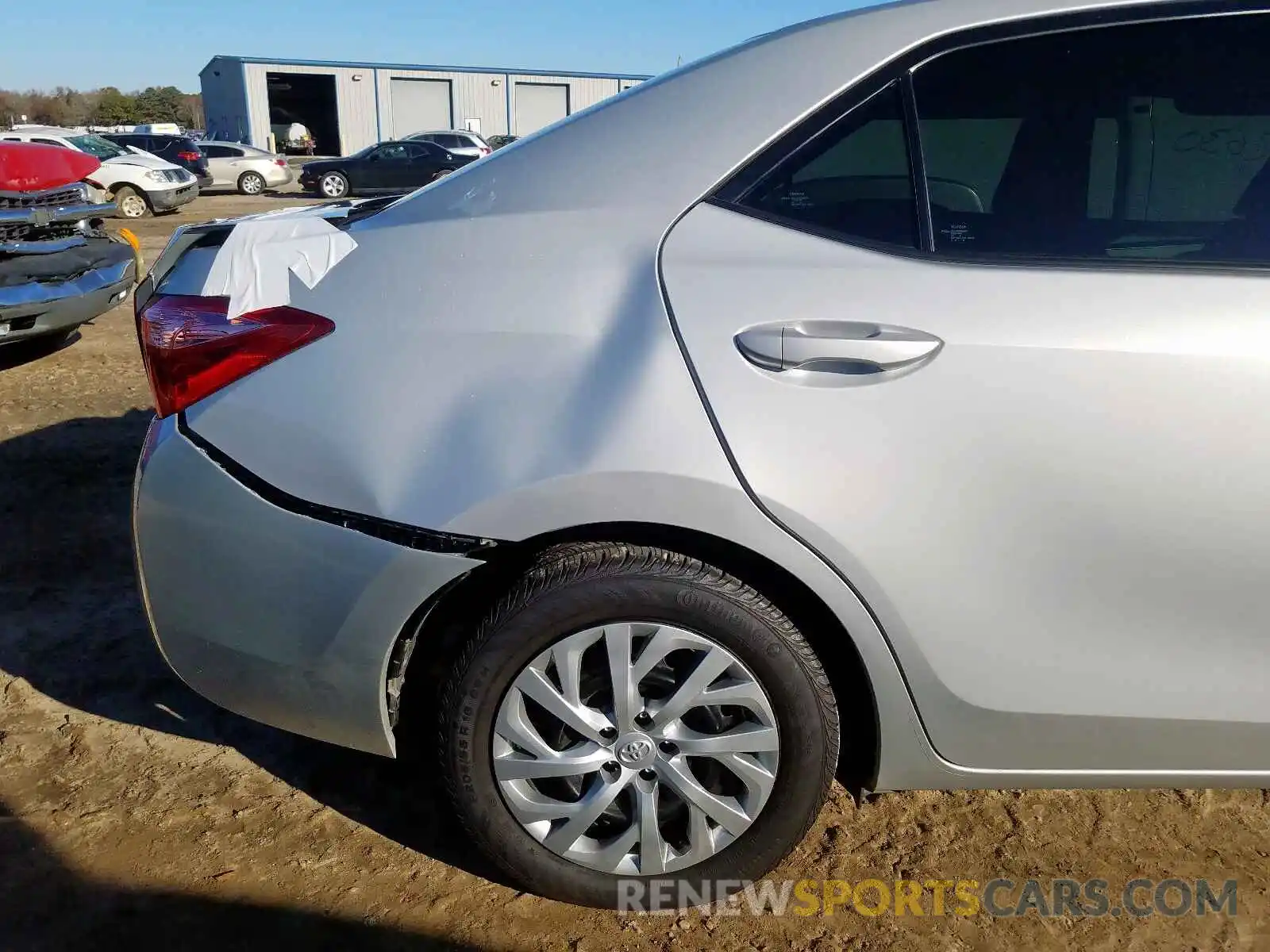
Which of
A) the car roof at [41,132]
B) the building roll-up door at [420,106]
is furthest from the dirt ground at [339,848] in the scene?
the building roll-up door at [420,106]

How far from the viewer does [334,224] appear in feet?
6.93

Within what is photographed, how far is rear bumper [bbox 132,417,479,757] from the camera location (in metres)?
1.88

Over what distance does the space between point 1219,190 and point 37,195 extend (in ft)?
20.5

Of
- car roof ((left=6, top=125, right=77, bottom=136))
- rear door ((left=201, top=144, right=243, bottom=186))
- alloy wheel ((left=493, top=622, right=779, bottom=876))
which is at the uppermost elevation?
car roof ((left=6, top=125, right=77, bottom=136))

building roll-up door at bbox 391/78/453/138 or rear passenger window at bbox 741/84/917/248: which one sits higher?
building roll-up door at bbox 391/78/453/138

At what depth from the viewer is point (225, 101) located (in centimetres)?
4978

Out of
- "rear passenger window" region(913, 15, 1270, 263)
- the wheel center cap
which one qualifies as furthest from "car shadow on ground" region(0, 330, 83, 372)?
"rear passenger window" region(913, 15, 1270, 263)

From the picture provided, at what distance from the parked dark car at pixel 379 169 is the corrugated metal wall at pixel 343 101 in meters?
24.8

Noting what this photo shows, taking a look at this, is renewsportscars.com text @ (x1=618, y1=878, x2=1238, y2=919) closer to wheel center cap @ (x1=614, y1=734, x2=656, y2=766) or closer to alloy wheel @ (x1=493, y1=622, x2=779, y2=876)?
alloy wheel @ (x1=493, y1=622, x2=779, y2=876)

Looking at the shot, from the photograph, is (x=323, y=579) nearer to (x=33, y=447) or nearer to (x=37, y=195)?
(x=33, y=447)

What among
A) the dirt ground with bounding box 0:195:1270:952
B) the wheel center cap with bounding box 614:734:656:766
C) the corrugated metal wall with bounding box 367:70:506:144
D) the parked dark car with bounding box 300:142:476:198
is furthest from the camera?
the corrugated metal wall with bounding box 367:70:506:144

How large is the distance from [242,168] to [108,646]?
24422mm

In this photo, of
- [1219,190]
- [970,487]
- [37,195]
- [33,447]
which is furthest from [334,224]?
[37,195]

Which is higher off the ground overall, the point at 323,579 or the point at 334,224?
the point at 334,224
